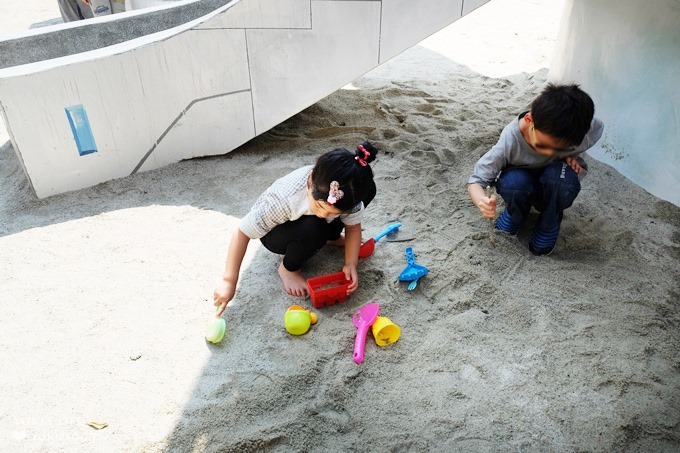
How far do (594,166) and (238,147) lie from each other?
2.09m

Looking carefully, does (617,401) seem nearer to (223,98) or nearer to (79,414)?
(79,414)

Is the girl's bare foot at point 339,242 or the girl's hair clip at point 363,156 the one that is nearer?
the girl's hair clip at point 363,156

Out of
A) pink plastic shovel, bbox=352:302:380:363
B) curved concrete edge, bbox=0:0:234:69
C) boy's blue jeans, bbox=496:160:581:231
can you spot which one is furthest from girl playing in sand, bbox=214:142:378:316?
curved concrete edge, bbox=0:0:234:69

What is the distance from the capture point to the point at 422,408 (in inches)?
61.4

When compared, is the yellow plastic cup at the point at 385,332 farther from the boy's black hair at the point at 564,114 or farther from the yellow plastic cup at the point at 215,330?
the boy's black hair at the point at 564,114

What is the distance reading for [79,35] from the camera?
3025 millimetres

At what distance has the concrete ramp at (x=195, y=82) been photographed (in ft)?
8.19

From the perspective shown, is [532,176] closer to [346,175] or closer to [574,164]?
[574,164]

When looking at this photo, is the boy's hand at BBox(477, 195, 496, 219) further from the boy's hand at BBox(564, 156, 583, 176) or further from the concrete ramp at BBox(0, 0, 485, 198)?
the concrete ramp at BBox(0, 0, 485, 198)

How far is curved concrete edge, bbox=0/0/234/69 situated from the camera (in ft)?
9.58

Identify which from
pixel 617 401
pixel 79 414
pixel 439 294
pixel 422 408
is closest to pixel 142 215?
pixel 79 414

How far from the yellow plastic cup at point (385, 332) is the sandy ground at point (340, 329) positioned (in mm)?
36

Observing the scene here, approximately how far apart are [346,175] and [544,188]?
1.00 metres

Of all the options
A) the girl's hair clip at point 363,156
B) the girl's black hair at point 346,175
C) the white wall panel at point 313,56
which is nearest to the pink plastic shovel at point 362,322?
the girl's black hair at point 346,175
